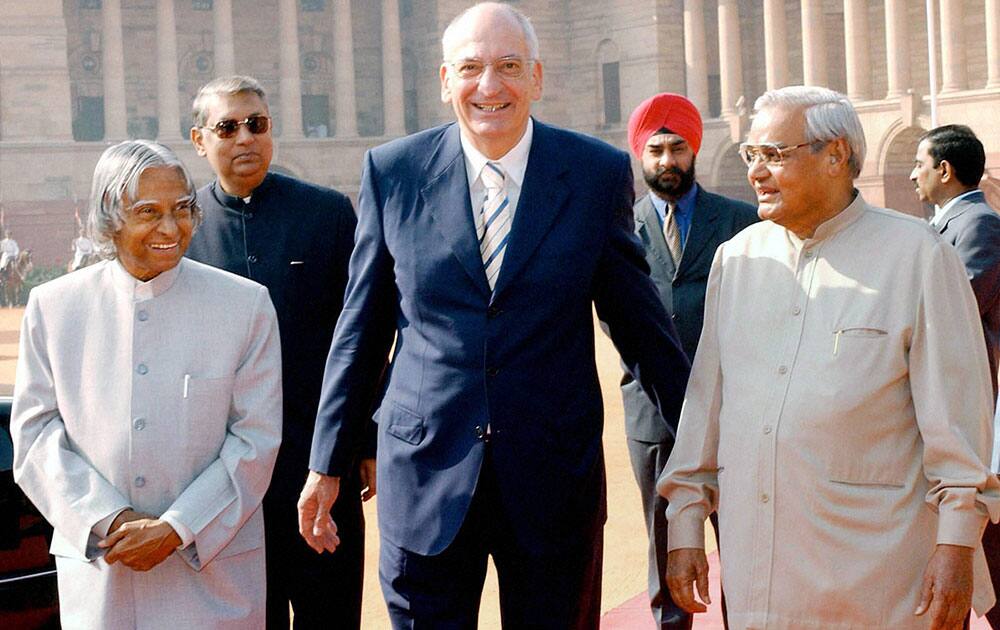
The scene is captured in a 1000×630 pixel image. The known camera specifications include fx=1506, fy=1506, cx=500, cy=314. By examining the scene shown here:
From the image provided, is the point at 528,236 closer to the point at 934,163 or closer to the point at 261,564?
the point at 261,564

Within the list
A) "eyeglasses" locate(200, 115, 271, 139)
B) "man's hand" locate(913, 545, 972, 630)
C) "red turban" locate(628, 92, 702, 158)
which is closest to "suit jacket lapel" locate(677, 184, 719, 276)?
"red turban" locate(628, 92, 702, 158)

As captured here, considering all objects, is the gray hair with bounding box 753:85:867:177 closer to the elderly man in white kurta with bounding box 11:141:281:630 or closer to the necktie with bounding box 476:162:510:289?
the necktie with bounding box 476:162:510:289

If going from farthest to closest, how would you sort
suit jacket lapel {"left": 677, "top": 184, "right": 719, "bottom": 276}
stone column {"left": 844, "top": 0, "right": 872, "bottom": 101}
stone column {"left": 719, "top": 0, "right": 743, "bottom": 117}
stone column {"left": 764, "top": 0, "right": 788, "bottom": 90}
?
stone column {"left": 719, "top": 0, "right": 743, "bottom": 117}
stone column {"left": 764, "top": 0, "right": 788, "bottom": 90}
stone column {"left": 844, "top": 0, "right": 872, "bottom": 101}
suit jacket lapel {"left": 677, "top": 184, "right": 719, "bottom": 276}

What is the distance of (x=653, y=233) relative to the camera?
21.5ft

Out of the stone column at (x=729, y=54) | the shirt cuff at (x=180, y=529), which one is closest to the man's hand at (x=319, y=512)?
the shirt cuff at (x=180, y=529)

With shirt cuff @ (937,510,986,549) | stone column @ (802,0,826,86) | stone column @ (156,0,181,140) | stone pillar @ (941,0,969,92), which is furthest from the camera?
stone column @ (156,0,181,140)

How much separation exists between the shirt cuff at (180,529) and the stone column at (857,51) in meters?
43.8

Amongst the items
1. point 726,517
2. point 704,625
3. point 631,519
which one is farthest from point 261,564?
point 631,519

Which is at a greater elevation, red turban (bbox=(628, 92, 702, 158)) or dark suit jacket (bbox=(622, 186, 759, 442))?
red turban (bbox=(628, 92, 702, 158))

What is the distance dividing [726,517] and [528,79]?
1379mm

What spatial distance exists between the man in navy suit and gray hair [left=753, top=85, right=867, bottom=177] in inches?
25.8

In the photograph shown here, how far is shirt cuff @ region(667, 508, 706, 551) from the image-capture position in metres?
4.17

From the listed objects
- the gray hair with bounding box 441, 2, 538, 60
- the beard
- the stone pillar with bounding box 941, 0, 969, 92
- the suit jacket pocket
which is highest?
the stone pillar with bounding box 941, 0, 969, 92

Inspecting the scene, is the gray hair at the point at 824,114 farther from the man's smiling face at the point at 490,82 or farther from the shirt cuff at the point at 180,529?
the shirt cuff at the point at 180,529
